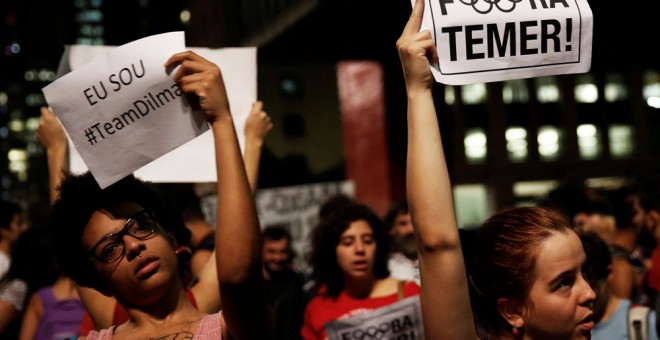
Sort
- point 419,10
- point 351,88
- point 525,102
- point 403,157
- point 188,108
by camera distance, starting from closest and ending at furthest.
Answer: point 419,10 → point 188,108 → point 403,157 → point 351,88 → point 525,102

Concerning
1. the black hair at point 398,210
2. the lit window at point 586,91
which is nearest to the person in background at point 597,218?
the black hair at point 398,210

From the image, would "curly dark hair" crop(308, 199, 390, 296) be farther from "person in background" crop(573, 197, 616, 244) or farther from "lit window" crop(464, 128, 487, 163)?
"lit window" crop(464, 128, 487, 163)

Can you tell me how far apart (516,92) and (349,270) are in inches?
1799

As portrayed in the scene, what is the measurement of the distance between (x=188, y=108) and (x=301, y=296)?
4.04 metres

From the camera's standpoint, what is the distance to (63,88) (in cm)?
258

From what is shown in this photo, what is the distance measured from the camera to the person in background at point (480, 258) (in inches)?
77.9

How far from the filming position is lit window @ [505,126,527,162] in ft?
163

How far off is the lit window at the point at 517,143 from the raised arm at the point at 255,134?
47181 mm

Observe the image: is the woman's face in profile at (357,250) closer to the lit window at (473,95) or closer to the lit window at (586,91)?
the lit window at (473,95)

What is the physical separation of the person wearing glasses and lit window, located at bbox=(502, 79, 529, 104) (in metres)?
47.5

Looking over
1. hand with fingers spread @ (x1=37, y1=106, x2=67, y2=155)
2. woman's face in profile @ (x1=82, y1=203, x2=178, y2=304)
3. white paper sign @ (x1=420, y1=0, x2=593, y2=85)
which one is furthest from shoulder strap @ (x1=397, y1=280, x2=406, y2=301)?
white paper sign @ (x1=420, y1=0, x2=593, y2=85)

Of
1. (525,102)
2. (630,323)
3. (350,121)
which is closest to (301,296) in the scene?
(630,323)

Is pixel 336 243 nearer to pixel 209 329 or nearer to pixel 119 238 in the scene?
pixel 119 238

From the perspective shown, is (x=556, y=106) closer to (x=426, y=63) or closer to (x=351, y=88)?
(x=351, y=88)
